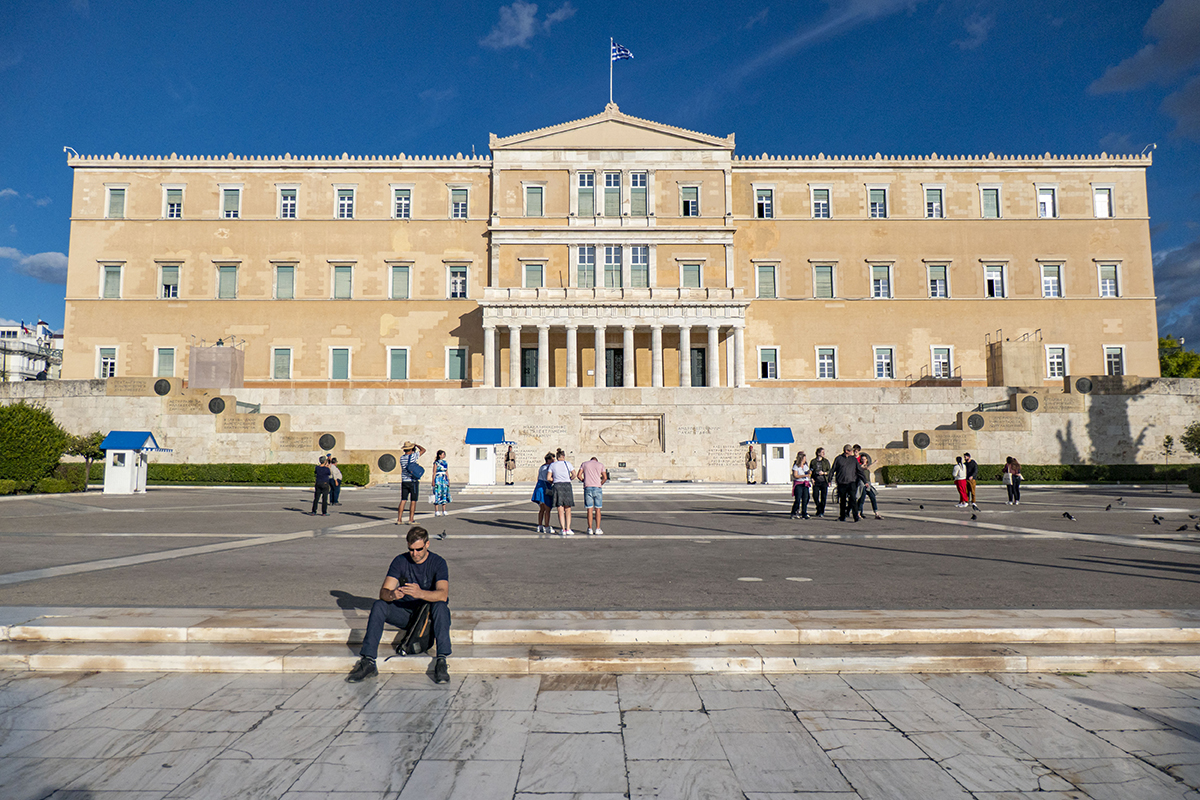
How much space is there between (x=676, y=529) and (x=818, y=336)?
111ft

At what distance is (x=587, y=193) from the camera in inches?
1796

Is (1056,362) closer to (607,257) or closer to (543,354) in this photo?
(607,257)

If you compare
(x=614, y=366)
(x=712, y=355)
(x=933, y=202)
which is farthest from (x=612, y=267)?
(x=933, y=202)

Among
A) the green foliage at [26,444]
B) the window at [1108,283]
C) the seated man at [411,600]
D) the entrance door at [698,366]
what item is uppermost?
the window at [1108,283]

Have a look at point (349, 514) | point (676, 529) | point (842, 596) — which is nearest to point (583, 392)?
point (349, 514)

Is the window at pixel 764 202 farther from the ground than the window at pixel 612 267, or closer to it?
farther from the ground

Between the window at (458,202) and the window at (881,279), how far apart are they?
27.6 m

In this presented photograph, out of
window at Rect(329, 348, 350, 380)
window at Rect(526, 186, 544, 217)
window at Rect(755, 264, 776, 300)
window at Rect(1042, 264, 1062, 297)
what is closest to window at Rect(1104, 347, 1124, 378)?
window at Rect(1042, 264, 1062, 297)

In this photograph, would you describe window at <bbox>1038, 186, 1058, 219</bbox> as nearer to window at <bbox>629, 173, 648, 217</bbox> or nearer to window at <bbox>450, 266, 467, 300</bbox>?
window at <bbox>629, 173, 648, 217</bbox>

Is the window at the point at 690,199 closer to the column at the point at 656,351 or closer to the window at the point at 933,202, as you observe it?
the column at the point at 656,351

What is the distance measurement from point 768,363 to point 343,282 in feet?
93.7

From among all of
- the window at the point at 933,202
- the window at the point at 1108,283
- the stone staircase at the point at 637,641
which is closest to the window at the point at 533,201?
the window at the point at 933,202

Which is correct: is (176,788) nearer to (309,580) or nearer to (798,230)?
(309,580)

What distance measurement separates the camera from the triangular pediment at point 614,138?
4534 centimetres
